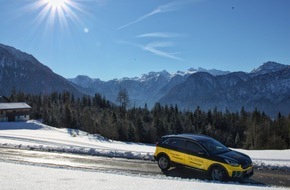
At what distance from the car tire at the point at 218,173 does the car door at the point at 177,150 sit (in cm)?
186

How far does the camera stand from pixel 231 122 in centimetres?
10706

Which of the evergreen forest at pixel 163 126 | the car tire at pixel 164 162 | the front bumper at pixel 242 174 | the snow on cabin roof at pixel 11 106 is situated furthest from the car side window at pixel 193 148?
the snow on cabin roof at pixel 11 106

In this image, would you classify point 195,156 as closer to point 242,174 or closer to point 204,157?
point 204,157

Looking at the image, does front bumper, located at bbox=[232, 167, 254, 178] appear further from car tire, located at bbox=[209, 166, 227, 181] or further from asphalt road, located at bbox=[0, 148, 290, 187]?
car tire, located at bbox=[209, 166, 227, 181]

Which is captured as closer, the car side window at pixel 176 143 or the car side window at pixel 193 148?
the car side window at pixel 193 148

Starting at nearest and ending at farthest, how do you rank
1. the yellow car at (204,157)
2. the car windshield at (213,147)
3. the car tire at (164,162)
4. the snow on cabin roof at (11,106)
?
the yellow car at (204,157)
the car windshield at (213,147)
the car tire at (164,162)
the snow on cabin roof at (11,106)

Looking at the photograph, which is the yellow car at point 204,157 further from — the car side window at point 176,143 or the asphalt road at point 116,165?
the asphalt road at point 116,165

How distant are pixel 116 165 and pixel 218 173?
626 centimetres

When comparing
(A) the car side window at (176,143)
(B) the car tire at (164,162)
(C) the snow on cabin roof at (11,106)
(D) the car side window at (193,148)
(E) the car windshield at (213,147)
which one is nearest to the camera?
(E) the car windshield at (213,147)

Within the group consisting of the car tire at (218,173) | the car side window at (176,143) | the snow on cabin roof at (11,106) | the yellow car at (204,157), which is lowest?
the car tire at (218,173)

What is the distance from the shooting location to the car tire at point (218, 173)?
1567cm

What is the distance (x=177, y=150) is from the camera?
A: 17828 mm

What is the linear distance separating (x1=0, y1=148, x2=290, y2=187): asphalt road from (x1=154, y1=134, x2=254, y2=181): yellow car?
1.56ft

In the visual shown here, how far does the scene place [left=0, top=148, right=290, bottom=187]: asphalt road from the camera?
16.3 m
